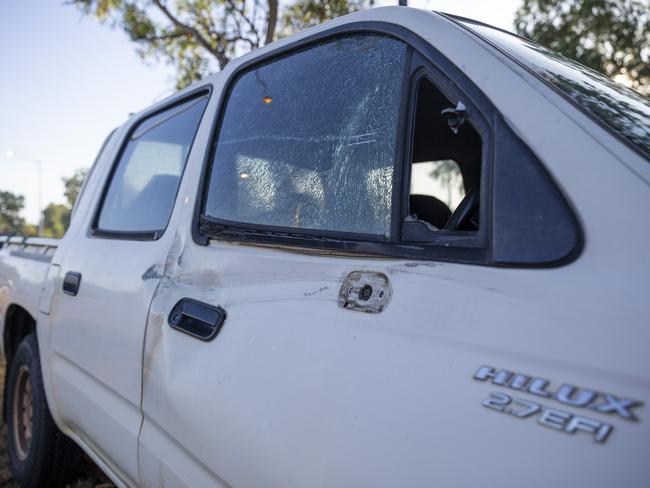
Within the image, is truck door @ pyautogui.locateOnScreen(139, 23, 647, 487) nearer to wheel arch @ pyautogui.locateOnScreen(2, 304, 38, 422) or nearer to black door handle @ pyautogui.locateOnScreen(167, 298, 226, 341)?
black door handle @ pyautogui.locateOnScreen(167, 298, 226, 341)

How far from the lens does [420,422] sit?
991 millimetres

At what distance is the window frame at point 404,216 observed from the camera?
1.08 m

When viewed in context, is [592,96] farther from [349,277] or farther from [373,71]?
[349,277]

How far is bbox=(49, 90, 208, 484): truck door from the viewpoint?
1.96 m

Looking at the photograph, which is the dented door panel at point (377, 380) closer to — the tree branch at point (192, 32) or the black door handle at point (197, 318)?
the black door handle at point (197, 318)

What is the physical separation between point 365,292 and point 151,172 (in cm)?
172

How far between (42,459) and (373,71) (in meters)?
2.57

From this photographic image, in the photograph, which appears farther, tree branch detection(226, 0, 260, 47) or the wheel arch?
tree branch detection(226, 0, 260, 47)

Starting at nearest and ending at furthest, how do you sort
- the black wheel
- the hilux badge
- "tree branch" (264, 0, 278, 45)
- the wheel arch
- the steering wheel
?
1. the hilux badge
2. the steering wheel
3. the black wheel
4. the wheel arch
5. "tree branch" (264, 0, 278, 45)

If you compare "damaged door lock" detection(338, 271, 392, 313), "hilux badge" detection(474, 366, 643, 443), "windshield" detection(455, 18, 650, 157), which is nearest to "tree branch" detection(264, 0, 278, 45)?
"windshield" detection(455, 18, 650, 157)

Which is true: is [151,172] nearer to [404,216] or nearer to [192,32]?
[404,216]

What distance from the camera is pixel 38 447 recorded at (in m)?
2.89

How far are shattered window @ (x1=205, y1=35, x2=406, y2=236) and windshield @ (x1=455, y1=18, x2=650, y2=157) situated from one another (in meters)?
0.31

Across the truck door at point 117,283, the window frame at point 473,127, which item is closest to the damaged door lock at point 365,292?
the window frame at point 473,127
